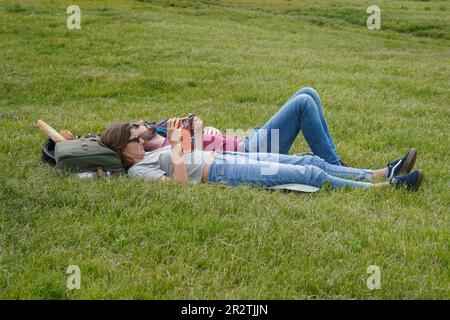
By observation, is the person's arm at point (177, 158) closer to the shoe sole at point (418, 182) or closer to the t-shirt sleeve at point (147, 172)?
the t-shirt sleeve at point (147, 172)

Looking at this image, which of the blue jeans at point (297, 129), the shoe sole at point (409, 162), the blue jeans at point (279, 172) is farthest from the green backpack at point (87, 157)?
the shoe sole at point (409, 162)

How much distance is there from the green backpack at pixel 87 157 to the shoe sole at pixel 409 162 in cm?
344

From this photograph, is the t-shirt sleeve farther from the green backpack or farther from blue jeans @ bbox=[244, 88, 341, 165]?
blue jeans @ bbox=[244, 88, 341, 165]

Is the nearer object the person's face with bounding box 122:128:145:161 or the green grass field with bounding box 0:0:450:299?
the green grass field with bounding box 0:0:450:299

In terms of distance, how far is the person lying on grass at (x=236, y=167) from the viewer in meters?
6.81

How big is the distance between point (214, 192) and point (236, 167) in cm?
64

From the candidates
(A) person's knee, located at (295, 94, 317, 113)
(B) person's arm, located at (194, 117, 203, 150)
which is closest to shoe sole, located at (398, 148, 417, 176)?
(A) person's knee, located at (295, 94, 317, 113)

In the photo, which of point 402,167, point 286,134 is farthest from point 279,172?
point 402,167

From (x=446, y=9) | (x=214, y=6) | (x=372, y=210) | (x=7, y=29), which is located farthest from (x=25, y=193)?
(x=446, y=9)

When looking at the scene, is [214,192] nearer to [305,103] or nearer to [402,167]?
[305,103]

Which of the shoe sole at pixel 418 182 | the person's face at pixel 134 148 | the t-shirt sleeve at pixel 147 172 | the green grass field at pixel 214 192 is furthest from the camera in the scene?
the person's face at pixel 134 148

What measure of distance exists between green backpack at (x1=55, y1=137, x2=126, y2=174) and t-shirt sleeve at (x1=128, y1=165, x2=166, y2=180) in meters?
0.18

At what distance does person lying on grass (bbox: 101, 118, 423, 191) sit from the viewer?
681 centimetres

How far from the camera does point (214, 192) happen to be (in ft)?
21.1
